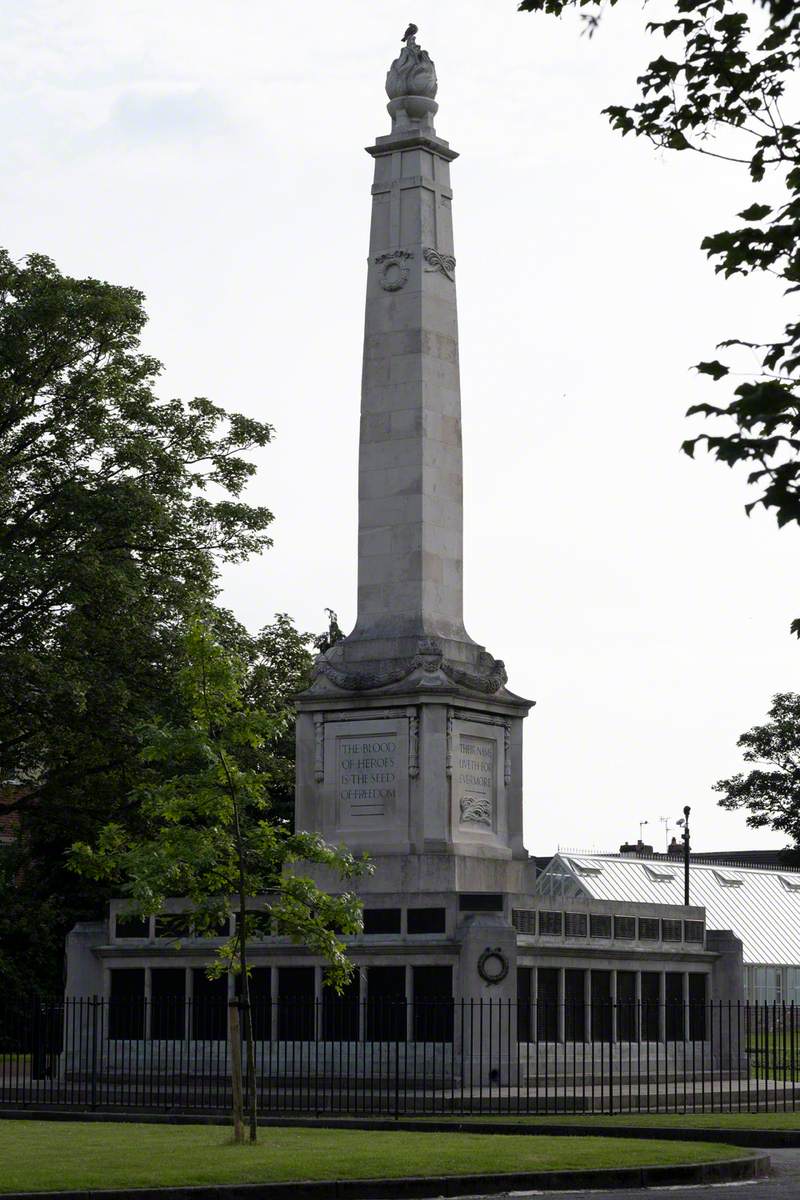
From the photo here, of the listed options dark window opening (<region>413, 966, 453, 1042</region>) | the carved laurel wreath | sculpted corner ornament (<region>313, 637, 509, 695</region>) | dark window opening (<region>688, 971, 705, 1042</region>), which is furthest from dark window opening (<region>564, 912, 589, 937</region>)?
sculpted corner ornament (<region>313, 637, 509, 695</region>)

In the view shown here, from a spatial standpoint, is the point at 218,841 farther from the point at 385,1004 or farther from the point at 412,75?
the point at 412,75

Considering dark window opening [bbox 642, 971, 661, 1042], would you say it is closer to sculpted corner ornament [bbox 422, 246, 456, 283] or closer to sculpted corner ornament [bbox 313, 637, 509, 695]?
sculpted corner ornament [bbox 313, 637, 509, 695]

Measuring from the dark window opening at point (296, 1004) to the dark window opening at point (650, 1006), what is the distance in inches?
233

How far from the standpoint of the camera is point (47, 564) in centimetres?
4231

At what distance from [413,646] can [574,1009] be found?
6480mm

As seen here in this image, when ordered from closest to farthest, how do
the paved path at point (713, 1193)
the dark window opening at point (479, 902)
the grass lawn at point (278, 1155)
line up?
1. the paved path at point (713, 1193)
2. the grass lawn at point (278, 1155)
3. the dark window opening at point (479, 902)

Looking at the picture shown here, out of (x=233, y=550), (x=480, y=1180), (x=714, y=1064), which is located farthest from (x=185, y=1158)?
(x=233, y=550)

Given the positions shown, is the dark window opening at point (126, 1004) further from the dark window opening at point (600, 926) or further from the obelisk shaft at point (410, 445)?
the dark window opening at point (600, 926)

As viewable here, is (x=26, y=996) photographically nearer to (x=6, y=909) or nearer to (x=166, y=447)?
(x=6, y=909)

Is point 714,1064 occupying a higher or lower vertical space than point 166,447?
lower

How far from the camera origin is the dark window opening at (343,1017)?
103 ft

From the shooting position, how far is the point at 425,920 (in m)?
31.8

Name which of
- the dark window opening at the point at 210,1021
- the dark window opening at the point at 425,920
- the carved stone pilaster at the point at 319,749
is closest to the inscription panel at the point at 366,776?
the carved stone pilaster at the point at 319,749

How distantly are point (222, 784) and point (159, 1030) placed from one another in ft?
36.1
